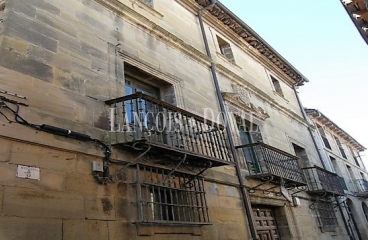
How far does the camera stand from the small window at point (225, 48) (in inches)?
387

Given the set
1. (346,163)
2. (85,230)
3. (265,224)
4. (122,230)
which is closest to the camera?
(85,230)

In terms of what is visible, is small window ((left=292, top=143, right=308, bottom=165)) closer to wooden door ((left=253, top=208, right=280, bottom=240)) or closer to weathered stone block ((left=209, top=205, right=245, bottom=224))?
wooden door ((left=253, top=208, right=280, bottom=240))

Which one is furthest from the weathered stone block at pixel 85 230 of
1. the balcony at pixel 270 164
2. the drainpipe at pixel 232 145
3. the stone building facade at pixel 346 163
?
the stone building facade at pixel 346 163

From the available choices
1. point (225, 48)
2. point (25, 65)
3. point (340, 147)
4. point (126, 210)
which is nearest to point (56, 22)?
point (25, 65)

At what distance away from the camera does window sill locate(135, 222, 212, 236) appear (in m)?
3.95

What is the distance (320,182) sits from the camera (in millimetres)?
9898

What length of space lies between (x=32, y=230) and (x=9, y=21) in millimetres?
2658

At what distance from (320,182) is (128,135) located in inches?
306

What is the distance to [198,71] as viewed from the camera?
24.4ft

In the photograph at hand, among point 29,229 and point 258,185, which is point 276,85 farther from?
point 29,229

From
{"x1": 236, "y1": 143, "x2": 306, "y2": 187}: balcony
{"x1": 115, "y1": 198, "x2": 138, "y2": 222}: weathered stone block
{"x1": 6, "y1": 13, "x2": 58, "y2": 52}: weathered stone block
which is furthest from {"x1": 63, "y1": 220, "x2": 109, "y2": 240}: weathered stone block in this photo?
{"x1": 236, "y1": 143, "x2": 306, "y2": 187}: balcony

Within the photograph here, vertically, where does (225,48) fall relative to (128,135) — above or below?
above

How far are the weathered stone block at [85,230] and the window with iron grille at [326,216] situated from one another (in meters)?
7.55

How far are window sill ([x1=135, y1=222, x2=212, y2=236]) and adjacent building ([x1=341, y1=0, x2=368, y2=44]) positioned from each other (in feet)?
15.6
